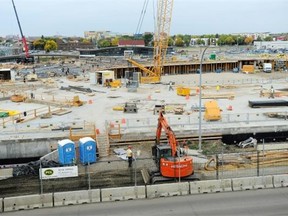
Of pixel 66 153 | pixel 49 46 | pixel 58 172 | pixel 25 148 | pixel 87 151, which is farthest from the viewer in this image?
pixel 49 46

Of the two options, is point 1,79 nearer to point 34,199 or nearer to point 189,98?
point 189,98

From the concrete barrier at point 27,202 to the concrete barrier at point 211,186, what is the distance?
663cm

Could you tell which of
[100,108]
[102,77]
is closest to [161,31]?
[102,77]

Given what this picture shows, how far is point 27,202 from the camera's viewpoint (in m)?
17.9

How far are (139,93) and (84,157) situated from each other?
28.7m

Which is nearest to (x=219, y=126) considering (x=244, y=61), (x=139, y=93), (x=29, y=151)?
(x=29, y=151)

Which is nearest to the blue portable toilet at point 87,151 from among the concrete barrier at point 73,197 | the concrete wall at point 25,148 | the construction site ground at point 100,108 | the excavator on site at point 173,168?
the construction site ground at point 100,108

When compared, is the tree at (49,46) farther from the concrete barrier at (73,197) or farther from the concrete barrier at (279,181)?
the concrete barrier at (279,181)

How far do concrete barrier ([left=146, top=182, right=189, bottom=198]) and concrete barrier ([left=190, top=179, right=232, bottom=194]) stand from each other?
0.38m

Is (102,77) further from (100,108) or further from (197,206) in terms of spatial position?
(197,206)

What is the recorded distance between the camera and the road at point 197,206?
16.7 m

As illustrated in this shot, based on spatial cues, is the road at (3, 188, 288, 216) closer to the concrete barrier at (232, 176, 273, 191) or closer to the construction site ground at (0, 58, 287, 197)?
the concrete barrier at (232, 176, 273, 191)

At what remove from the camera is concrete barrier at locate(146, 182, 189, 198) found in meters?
18.9

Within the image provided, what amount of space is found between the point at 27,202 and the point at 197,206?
7.44 meters
